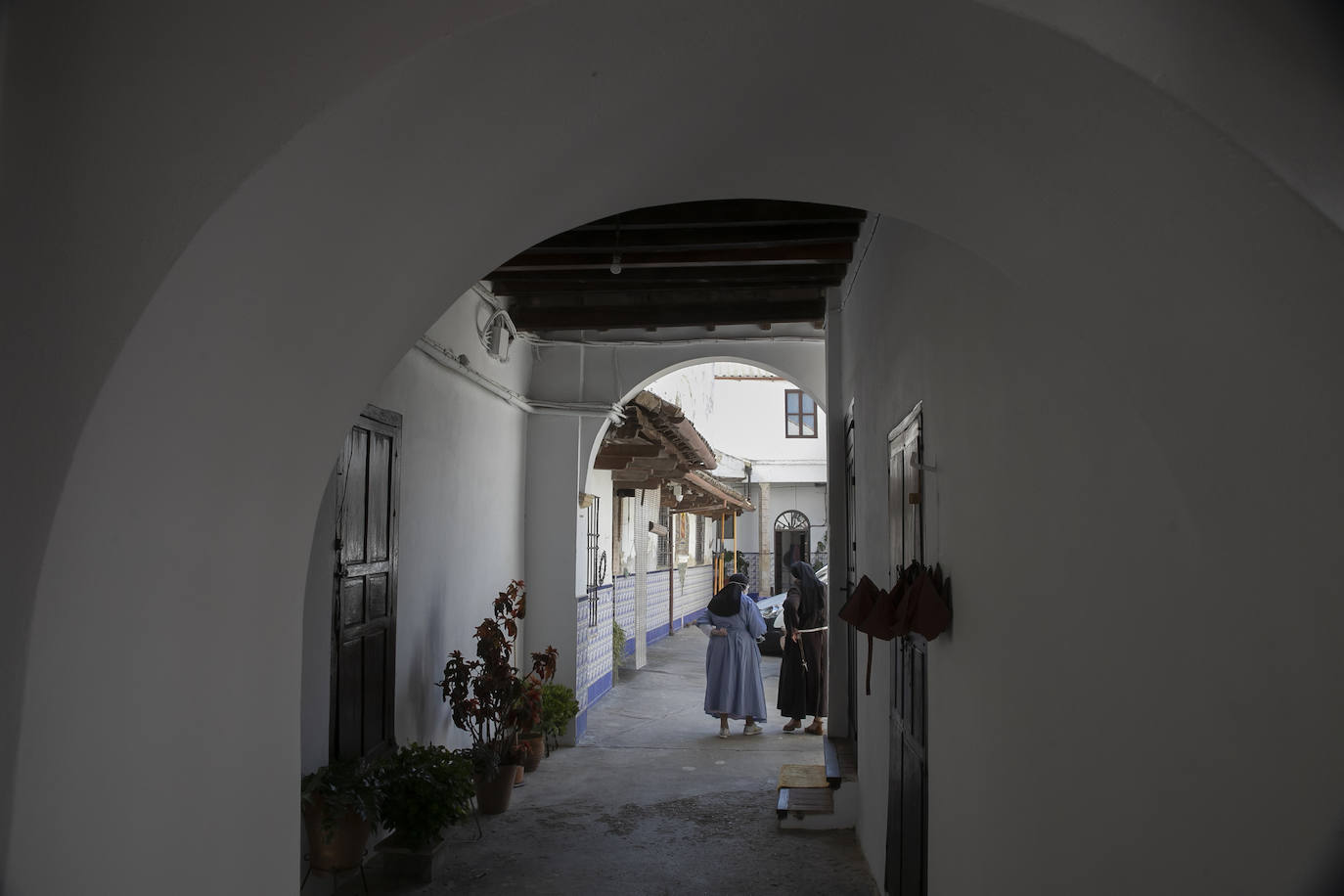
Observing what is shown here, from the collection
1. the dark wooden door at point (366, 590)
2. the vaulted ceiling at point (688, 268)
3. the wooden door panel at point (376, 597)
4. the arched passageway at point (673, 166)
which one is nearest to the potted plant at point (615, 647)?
the vaulted ceiling at point (688, 268)

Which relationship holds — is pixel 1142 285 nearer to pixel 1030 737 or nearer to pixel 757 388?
pixel 1030 737

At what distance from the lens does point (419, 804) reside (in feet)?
A: 16.6

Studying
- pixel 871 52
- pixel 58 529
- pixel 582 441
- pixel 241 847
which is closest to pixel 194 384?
pixel 58 529

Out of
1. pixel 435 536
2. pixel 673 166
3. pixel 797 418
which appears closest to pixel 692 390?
pixel 797 418

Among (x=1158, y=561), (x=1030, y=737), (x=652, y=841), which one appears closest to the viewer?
(x=1158, y=561)

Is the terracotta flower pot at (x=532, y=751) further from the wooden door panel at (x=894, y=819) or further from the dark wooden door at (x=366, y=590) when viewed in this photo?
the wooden door panel at (x=894, y=819)

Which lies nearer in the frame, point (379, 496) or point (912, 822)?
point (912, 822)

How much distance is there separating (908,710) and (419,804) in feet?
8.77

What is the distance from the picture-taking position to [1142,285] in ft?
5.32

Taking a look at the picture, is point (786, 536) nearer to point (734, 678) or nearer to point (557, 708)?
point (734, 678)

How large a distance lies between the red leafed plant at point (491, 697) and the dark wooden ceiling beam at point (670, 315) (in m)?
2.33

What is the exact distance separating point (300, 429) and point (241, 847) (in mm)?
831

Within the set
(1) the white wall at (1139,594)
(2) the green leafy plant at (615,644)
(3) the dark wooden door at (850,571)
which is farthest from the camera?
(2) the green leafy plant at (615,644)

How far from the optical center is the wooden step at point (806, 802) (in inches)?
242
